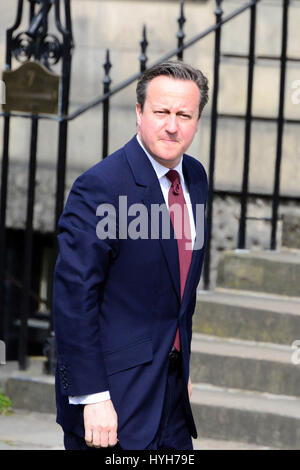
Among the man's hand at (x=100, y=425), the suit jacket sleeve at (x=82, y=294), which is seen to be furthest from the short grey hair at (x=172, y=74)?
the man's hand at (x=100, y=425)

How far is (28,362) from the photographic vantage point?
646cm

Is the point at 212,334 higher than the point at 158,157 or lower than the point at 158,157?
lower

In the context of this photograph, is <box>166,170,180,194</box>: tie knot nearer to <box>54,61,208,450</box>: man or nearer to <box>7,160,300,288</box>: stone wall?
<box>54,61,208,450</box>: man

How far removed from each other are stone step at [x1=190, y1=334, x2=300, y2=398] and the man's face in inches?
107

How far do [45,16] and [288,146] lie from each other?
214 centimetres

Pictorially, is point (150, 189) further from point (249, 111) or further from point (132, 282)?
point (249, 111)

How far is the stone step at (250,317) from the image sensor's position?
6277 mm

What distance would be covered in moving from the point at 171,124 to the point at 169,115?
40 millimetres

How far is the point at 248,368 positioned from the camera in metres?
6.03

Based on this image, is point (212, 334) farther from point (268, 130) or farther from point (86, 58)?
point (86, 58)

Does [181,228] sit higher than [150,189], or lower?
lower

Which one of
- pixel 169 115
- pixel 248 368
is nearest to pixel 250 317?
pixel 248 368
